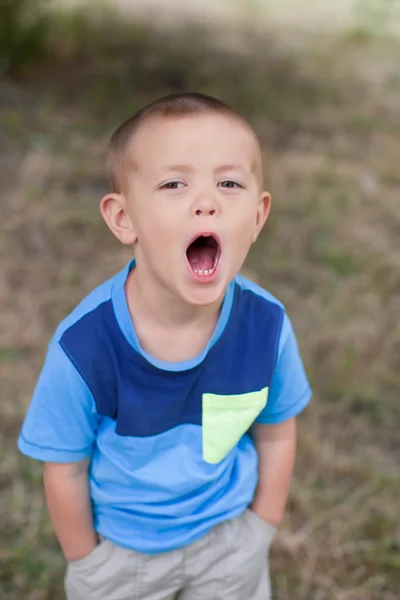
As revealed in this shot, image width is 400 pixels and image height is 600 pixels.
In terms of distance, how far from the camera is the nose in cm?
103

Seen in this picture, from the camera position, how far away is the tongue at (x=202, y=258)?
109 cm

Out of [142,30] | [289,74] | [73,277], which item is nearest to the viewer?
[73,277]

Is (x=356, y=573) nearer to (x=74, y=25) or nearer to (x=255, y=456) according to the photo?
(x=255, y=456)

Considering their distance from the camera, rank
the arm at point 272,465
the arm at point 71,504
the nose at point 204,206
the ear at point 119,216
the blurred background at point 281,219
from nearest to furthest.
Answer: the nose at point 204,206 → the ear at point 119,216 → the arm at point 71,504 → the arm at point 272,465 → the blurred background at point 281,219

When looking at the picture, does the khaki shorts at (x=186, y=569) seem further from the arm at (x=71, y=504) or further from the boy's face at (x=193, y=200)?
the boy's face at (x=193, y=200)

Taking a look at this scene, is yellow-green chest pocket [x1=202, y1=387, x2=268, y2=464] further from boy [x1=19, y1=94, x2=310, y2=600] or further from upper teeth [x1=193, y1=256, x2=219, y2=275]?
upper teeth [x1=193, y1=256, x2=219, y2=275]

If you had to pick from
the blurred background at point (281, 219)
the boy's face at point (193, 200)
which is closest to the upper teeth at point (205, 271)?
the boy's face at point (193, 200)

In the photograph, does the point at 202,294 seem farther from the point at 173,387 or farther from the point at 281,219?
the point at 281,219

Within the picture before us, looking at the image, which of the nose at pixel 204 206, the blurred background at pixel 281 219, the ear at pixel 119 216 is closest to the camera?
the nose at pixel 204 206

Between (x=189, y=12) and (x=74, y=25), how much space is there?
5.23 ft

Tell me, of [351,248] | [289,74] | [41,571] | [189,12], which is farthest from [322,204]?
[189,12]

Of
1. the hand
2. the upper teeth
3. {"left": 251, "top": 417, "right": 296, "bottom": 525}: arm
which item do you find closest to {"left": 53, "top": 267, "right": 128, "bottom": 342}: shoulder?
the upper teeth

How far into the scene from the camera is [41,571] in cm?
179

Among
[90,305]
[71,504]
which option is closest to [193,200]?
[90,305]
